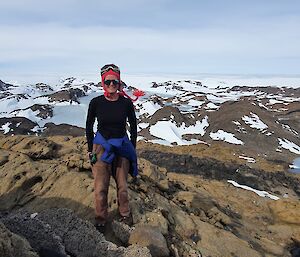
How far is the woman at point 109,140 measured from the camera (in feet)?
22.7

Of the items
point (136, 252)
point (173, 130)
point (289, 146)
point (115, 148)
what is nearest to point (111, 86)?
point (115, 148)

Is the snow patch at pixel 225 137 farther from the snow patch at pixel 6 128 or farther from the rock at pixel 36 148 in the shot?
the rock at pixel 36 148

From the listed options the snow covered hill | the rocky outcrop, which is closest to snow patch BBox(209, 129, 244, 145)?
the snow covered hill

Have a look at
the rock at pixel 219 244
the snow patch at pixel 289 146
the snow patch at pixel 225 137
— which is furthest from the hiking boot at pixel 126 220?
the snow patch at pixel 225 137

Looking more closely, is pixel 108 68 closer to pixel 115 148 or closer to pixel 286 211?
pixel 115 148

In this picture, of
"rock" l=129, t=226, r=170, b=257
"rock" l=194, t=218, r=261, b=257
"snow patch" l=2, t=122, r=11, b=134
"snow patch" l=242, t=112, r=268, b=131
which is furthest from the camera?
"snow patch" l=242, t=112, r=268, b=131

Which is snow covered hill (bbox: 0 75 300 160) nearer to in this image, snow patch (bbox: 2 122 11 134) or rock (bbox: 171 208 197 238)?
snow patch (bbox: 2 122 11 134)

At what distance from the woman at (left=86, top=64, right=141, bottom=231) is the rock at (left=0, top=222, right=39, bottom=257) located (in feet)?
7.75

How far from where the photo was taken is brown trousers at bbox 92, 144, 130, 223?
6.93 meters

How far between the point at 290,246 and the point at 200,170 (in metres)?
21.6

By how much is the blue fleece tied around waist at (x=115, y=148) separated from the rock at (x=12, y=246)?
253cm

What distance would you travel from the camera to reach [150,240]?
643 cm

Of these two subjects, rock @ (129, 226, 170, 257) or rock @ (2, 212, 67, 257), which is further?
rock @ (129, 226, 170, 257)

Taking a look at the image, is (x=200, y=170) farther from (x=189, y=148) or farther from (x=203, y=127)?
(x=203, y=127)
